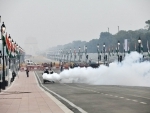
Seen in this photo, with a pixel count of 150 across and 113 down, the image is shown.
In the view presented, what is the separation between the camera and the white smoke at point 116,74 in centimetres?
5469

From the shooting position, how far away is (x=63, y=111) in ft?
62.6

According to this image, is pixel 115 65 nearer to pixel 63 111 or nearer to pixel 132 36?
pixel 63 111

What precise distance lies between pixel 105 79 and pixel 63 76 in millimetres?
6698

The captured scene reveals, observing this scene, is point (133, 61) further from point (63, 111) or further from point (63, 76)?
point (63, 111)

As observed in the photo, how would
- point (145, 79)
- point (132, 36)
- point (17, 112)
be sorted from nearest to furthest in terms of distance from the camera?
1. point (17, 112)
2. point (145, 79)
3. point (132, 36)

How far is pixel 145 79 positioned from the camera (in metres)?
54.5

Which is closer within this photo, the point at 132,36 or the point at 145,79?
the point at 145,79

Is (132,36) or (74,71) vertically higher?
(132,36)

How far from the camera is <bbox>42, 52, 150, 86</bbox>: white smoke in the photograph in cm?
5469

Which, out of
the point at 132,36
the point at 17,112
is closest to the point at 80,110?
the point at 17,112

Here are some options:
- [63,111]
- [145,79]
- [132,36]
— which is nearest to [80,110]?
[63,111]

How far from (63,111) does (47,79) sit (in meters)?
38.9

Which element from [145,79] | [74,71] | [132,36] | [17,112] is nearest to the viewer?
[17,112]

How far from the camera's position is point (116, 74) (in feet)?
185
